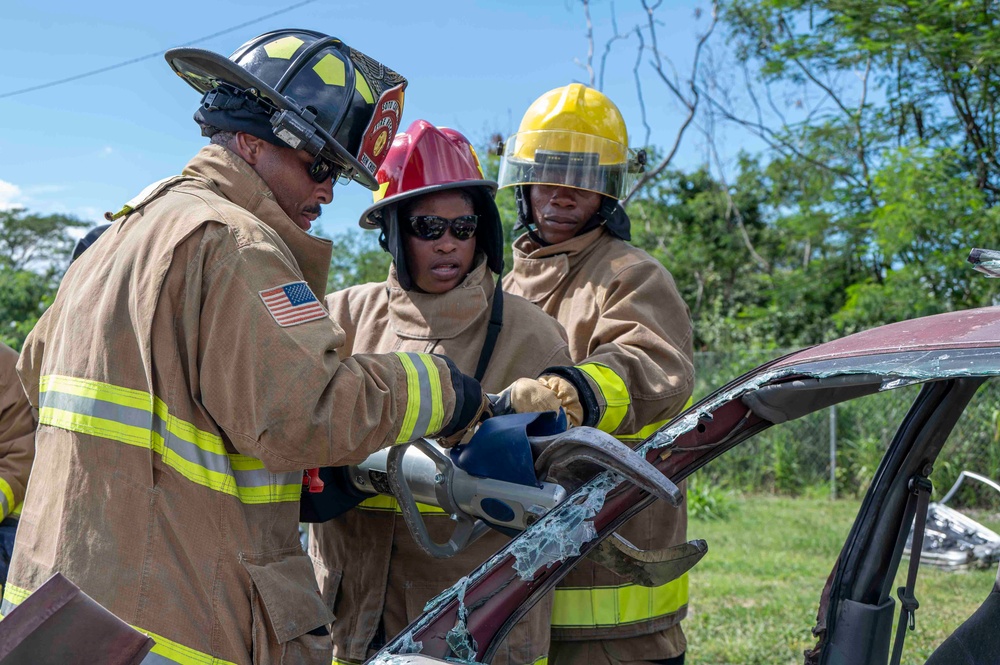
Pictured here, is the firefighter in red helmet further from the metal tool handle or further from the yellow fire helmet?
the yellow fire helmet

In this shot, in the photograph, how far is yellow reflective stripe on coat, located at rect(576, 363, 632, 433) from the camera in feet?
8.16

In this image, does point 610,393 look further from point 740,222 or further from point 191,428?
point 740,222

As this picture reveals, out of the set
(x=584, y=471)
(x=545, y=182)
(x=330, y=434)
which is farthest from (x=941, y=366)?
(x=545, y=182)

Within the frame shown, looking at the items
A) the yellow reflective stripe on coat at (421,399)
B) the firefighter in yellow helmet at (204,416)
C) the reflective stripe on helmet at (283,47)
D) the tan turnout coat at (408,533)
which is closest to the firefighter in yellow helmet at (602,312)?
the tan turnout coat at (408,533)

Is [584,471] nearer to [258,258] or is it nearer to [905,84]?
[258,258]

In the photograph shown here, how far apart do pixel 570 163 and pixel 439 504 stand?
56.7 inches

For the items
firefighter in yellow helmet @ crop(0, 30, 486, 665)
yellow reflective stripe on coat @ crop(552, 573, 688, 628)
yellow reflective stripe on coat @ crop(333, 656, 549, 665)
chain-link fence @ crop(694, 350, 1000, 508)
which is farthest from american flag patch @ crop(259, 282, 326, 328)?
chain-link fence @ crop(694, 350, 1000, 508)

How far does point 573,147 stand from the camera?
3.18 meters

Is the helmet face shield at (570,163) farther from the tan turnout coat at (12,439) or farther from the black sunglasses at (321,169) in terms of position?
the tan turnout coat at (12,439)

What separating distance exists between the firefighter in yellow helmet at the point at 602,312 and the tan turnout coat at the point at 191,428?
95cm

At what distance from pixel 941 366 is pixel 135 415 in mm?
1423

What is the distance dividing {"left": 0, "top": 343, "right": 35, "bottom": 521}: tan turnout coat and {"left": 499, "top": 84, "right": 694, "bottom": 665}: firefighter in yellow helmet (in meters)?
2.14

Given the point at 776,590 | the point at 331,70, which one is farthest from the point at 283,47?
the point at 776,590

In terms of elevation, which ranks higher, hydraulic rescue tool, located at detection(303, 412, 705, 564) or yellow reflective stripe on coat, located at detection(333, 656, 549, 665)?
hydraulic rescue tool, located at detection(303, 412, 705, 564)
